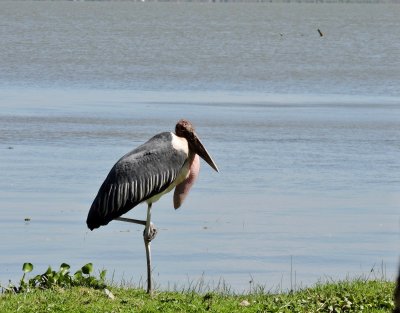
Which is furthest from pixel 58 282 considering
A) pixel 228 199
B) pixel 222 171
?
pixel 222 171

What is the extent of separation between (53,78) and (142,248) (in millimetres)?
20610

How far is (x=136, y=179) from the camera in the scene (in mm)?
9578

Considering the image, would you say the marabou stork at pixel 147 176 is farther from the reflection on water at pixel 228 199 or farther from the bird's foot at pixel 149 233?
the reflection on water at pixel 228 199

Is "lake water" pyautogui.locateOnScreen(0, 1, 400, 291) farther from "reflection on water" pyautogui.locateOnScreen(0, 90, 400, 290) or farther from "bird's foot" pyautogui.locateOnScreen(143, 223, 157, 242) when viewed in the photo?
"bird's foot" pyautogui.locateOnScreen(143, 223, 157, 242)

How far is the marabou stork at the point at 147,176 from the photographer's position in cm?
948

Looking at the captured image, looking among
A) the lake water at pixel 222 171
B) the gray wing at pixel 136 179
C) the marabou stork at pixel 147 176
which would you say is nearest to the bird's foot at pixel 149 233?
the marabou stork at pixel 147 176

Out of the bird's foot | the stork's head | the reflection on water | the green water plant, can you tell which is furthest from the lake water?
the stork's head

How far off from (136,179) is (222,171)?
22.1 feet

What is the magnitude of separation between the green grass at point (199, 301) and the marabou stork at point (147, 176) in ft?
1.41

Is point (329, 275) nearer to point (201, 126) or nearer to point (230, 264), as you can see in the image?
point (230, 264)

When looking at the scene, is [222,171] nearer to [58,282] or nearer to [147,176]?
[147,176]

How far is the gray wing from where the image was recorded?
9477 mm

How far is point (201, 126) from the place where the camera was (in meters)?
21.0

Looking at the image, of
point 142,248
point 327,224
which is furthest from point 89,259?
point 327,224
